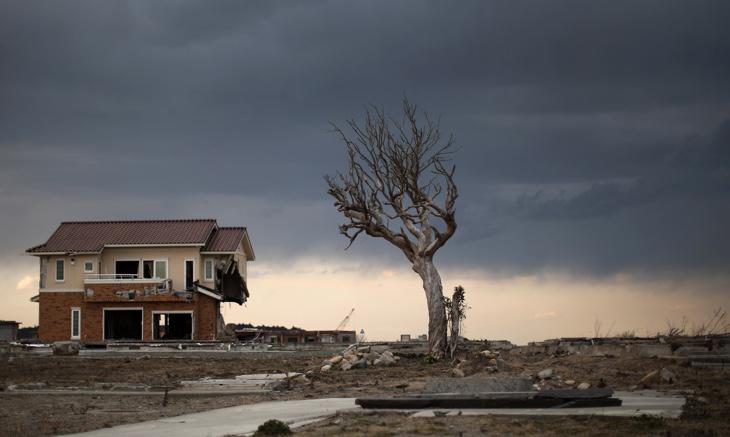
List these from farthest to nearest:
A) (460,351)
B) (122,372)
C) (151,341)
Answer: (151,341), (460,351), (122,372)

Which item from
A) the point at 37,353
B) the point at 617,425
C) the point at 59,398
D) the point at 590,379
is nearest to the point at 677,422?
the point at 617,425

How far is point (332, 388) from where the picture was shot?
86.3ft

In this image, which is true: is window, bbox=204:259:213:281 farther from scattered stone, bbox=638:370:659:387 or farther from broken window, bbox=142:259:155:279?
scattered stone, bbox=638:370:659:387

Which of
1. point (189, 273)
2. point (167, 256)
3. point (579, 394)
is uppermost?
point (167, 256)

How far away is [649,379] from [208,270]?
42746 mm

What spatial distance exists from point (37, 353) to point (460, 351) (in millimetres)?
20880

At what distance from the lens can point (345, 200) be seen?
4200 cm

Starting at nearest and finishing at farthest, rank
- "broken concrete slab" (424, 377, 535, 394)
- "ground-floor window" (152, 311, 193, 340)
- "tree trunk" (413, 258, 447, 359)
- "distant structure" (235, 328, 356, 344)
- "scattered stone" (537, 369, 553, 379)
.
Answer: "broken concrete slab" (424, 377, 535, 394)
"scattered stone" (537, 369, 553, 379)
"tree trunk" (413, 258, 447, 359)
"ground-floor window" (152, 311, 193, 340)
"distant structure" (235, 328, 356, 344)

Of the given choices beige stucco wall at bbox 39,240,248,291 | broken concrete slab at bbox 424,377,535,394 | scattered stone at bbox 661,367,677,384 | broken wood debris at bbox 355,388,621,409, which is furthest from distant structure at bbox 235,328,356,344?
broken wood debris at bbox 355,388,621,409

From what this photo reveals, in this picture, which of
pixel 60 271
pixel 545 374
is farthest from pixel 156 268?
pixel 545 374

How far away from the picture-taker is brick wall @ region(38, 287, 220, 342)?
2339 inches

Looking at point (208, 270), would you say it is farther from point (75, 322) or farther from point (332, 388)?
point (332, 388)

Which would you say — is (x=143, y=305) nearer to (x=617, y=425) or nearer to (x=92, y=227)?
(x=92, y=227)

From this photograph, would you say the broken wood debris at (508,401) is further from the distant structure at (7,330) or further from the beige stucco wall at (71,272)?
the distant structure at (7,330)
